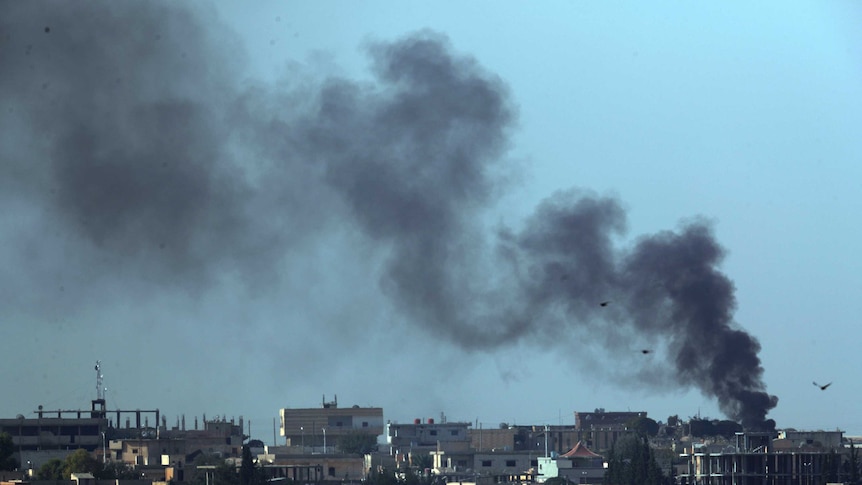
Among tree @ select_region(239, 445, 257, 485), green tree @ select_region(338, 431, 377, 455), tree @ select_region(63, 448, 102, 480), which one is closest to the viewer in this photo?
tree @ select_region(63, 448, 102, 480)

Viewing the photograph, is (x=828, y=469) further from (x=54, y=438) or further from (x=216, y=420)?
(x=216, y=420)

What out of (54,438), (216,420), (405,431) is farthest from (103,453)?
(405,431)

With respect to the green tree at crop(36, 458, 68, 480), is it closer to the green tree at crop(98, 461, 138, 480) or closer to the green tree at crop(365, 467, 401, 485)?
the green tree at crop(98, 461, 138, 480)

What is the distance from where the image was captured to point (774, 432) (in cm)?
13438

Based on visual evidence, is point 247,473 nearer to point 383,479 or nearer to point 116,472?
point 116,472

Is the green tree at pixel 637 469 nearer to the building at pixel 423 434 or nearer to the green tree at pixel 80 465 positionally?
the green tree at pixel 80 465

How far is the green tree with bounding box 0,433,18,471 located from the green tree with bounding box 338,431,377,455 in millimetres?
58359

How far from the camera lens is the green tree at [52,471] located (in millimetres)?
110750

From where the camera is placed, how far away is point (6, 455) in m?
122

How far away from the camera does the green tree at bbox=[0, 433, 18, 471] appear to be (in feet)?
392

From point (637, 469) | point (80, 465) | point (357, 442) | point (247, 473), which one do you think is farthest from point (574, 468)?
point (357, 442)

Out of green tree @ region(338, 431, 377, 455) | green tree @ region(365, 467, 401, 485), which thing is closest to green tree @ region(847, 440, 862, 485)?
green tree @ region(365, 467, 401, 485)

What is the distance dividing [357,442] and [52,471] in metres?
74.1

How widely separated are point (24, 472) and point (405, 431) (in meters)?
80.8
